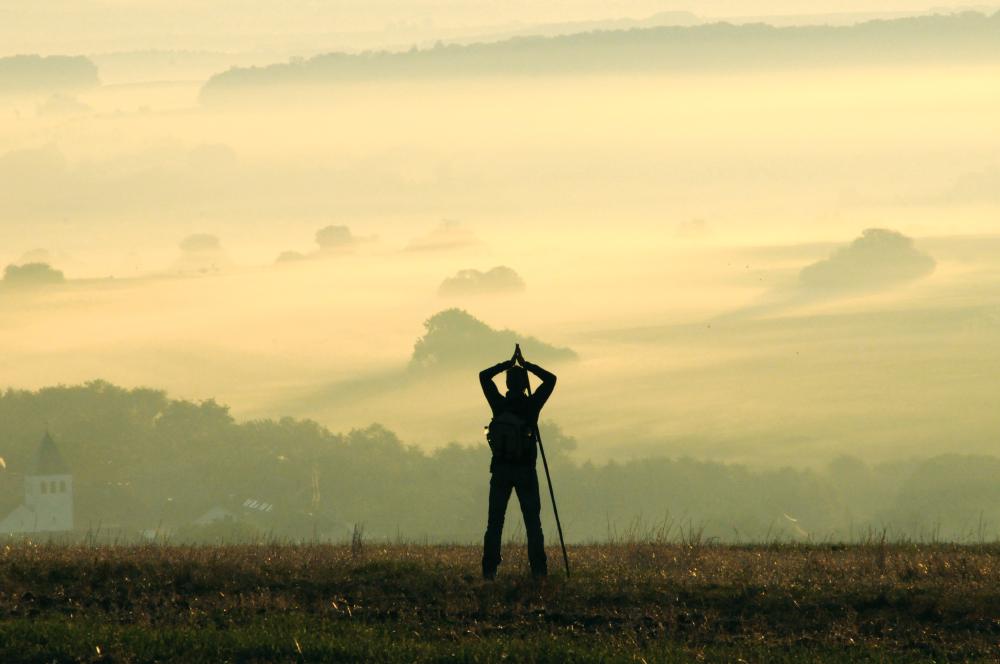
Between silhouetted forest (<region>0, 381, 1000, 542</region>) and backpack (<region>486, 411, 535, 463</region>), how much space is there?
5502 inches

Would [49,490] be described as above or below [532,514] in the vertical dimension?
above

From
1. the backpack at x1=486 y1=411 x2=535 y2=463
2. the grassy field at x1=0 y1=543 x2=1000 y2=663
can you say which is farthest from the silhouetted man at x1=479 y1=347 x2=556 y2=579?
the grassy field at x1=0 y1=543 x2=1000 y2=663

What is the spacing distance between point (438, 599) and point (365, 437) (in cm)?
17889

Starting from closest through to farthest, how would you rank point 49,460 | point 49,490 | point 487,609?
→ point 487,609
point 49,490
point 49,460

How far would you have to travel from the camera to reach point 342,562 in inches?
827

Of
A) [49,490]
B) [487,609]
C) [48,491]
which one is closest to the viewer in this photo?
[487,609]

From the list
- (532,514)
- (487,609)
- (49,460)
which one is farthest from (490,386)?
(49,460)

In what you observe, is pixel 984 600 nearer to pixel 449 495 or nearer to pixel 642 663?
pixel 642 663

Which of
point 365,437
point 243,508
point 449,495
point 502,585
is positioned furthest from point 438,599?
point 365,437

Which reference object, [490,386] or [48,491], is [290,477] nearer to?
[48,491]

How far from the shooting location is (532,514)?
63.9ft

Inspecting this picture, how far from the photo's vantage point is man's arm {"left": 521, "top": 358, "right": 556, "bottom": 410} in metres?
19.4

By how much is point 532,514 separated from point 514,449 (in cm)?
90

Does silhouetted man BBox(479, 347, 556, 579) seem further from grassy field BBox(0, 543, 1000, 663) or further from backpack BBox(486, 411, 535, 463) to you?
grassy field BBox(0, 543, 1000, 663)
